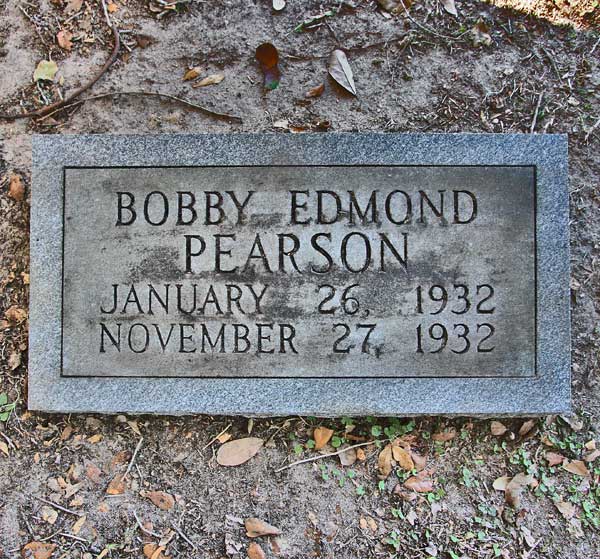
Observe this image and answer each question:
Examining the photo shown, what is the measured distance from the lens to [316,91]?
313cm

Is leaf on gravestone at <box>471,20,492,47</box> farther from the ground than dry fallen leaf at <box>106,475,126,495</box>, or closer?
farther from the ground

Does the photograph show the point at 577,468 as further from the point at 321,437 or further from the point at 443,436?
the point at 321,437

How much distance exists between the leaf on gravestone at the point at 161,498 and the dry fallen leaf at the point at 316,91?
214 centimetres

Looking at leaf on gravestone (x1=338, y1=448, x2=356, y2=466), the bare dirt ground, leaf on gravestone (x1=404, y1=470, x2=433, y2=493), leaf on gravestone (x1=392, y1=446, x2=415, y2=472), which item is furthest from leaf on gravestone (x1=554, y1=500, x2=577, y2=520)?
leaf on gravestone (x1=338, y1=448, x2=356, y2=466)

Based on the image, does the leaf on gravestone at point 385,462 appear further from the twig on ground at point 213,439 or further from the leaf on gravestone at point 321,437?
the twig on ground at point 213,439

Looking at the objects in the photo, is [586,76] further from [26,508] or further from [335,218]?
[26,508]

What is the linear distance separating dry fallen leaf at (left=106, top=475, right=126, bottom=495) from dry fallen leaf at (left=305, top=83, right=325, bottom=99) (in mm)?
2149

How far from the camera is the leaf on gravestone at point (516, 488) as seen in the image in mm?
2930

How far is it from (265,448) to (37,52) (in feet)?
7.83

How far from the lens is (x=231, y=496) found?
2951 millimetres

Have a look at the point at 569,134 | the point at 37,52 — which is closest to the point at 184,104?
the point at 37,52

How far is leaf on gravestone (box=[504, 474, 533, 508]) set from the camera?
2930 millimetres

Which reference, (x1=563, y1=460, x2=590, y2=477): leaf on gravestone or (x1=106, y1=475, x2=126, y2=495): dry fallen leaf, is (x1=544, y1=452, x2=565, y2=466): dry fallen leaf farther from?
(x1=106, y1=475, x2=126, y2=495): dry fallen leaf

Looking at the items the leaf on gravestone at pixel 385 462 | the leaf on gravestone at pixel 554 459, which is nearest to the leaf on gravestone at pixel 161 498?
the leaf on gravestone at pixel 385 462
